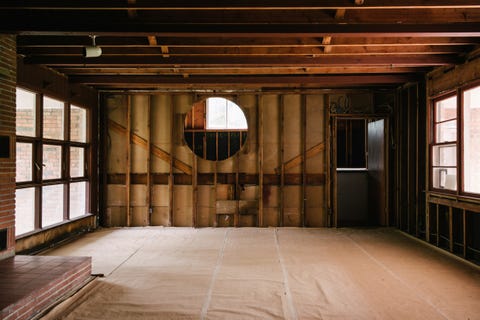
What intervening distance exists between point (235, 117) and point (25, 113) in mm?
3959

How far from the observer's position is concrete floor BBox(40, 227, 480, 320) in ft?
10.6

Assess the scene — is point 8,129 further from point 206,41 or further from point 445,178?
point 445,178

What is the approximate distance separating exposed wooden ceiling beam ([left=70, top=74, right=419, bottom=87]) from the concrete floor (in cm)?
297

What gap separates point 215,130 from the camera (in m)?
7.40

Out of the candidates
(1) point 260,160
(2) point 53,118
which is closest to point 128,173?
(2) point 53,118

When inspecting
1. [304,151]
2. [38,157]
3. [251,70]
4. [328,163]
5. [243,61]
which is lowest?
[328,163]

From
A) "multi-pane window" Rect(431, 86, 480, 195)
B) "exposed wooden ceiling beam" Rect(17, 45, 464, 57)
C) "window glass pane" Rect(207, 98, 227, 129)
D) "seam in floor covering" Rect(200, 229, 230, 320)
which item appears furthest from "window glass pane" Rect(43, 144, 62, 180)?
"multi-pane window" Rect(431, 86, 480, 195)

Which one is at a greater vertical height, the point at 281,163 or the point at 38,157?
the point at 38,157

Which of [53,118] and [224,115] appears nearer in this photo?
[53,118]

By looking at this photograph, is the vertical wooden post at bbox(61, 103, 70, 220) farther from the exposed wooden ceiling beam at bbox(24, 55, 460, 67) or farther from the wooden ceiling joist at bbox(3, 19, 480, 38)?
the wooden ceiling joist at bbox(3, 19, 480, 38)

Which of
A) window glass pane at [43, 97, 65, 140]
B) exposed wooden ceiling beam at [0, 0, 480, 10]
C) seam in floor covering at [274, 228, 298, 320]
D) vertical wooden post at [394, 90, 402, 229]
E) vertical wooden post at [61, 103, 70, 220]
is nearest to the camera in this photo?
seam in floor covering at [274, 228, 298, 320]

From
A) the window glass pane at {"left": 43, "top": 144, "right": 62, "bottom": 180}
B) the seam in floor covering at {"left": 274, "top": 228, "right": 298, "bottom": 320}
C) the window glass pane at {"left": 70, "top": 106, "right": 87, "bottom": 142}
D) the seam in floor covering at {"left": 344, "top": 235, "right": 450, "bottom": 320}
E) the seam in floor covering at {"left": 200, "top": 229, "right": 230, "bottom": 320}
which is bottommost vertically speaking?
the seam in floor covering at {"left": 344, "top": 235, "right": 450, "bottom": 320}

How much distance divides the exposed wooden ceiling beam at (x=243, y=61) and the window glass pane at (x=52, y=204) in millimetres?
2182

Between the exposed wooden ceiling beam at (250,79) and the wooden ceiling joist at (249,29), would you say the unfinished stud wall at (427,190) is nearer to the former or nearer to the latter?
the exposed wooden ceiling beam at (250,79)
